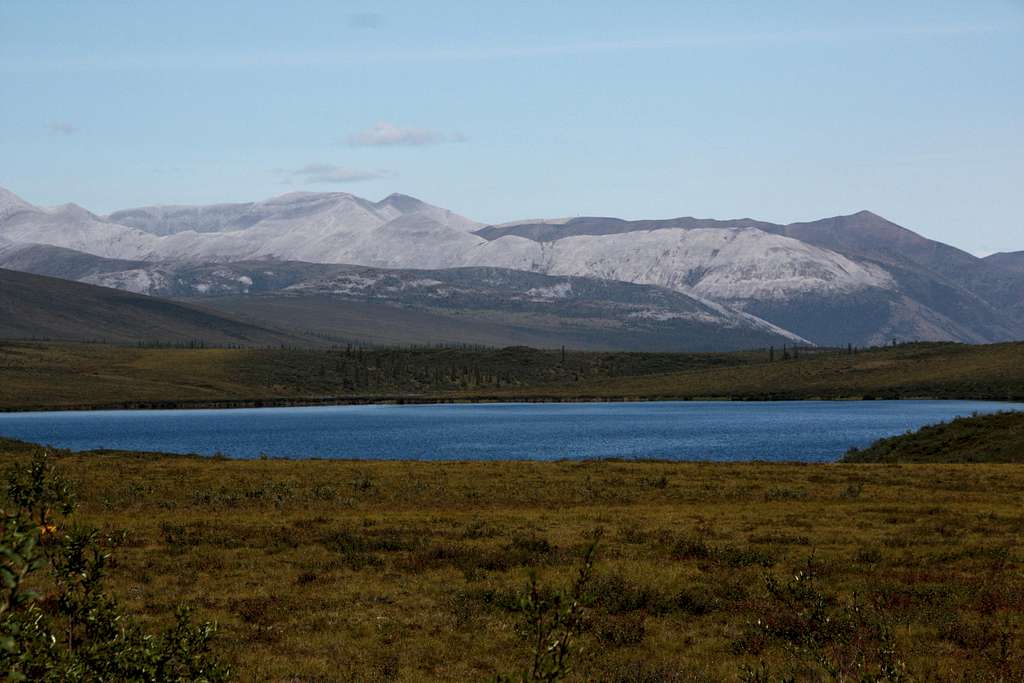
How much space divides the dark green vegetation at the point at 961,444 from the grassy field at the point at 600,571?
77.9ft

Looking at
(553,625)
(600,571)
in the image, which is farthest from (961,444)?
(553,625)

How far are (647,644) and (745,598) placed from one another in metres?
4.85

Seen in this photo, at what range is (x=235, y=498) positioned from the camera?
50.2m

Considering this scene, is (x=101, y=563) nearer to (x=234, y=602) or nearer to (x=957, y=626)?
(x=234, y=602)

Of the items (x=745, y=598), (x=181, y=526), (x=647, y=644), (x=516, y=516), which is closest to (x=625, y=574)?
(x=745, y=598)

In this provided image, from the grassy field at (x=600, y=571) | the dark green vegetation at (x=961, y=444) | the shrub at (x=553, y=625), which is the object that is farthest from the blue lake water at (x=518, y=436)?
the shrub at (x=553, y=625)

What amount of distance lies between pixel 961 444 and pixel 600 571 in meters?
64.2

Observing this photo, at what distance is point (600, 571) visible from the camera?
3088 cm

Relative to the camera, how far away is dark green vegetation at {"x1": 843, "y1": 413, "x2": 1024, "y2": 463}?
79500 millimetres

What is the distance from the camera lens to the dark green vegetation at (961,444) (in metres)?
79.5

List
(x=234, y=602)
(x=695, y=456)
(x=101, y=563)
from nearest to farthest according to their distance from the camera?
(x=101, y=563)
(x=234, y=602)
(x=695, y=456)

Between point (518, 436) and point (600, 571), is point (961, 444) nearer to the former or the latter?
point (600, 571)

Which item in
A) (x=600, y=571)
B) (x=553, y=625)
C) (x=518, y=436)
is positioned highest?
(x=553, y=625)

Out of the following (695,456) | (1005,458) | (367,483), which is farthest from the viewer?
(695,456)
